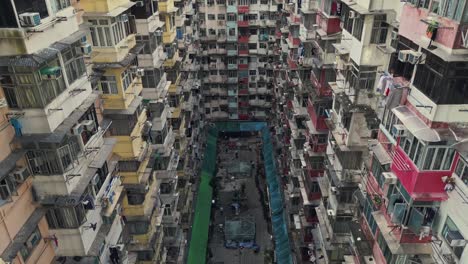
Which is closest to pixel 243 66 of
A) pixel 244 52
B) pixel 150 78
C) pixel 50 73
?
pixel 244 52

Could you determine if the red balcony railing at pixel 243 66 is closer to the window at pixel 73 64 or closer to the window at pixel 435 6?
the window at pixel 73 64

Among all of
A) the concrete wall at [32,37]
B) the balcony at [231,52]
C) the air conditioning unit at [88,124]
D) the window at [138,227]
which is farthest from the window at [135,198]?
the balcony at [231,52]

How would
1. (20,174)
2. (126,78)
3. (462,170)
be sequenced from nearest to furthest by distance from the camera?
(462,170) → (20,174) → (126,78)

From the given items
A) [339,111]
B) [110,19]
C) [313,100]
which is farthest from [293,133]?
[110,19]

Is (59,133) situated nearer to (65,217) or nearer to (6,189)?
(6,189)

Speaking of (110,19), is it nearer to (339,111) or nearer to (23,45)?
(23,45)

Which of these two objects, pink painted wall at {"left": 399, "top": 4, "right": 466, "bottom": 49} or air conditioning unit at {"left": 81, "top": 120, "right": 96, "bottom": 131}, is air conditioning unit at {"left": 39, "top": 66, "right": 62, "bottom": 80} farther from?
pink painted wall at {"left": 399, "top": 4, "right": 466, "bottom": 49}
